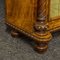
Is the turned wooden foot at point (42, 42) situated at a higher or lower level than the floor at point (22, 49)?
higher

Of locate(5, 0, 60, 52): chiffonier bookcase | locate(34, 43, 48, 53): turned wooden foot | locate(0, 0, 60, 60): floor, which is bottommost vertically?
locate(0, 0, 60, 60): floor

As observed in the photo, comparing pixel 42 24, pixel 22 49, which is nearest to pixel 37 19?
pixel 42 24

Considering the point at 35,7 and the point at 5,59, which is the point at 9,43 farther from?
the point at 35,7

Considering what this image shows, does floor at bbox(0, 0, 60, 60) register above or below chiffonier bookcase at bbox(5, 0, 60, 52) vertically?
below

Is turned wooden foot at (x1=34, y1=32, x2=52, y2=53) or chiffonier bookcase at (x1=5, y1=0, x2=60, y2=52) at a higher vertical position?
chiffonier bookcase at (x1=5, y1=0, x2=60, y2=52)

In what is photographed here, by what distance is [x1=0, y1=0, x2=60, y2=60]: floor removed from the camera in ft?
3.86

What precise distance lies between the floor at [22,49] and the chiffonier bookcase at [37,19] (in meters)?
0.05

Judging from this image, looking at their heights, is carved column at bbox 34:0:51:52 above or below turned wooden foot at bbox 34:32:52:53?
above

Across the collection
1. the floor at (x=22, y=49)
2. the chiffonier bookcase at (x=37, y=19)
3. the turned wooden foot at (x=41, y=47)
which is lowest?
the floor at (x=22, y=49)

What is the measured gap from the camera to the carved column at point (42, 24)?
1.14 m

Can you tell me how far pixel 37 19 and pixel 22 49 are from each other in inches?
10.1

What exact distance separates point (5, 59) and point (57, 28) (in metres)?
0.43

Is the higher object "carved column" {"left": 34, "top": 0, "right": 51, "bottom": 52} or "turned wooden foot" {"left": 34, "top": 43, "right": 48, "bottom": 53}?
"carved column" {"left": 34, "top": 0, "right": 51, "bottom": 52}

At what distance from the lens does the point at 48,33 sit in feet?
3.95
